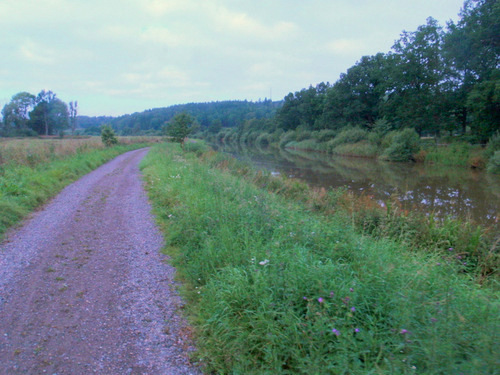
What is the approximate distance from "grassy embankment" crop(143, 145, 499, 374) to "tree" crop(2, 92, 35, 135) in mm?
69310

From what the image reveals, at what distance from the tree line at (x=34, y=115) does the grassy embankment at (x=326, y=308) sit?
6865 cm

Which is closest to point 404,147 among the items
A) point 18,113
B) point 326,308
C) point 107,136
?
point 107,136

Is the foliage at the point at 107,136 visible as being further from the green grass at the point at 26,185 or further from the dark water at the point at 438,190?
the dark water at the point at 438,190

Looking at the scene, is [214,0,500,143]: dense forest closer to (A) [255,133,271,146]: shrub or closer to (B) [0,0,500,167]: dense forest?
(B) [0,0,500,167]: dense forest

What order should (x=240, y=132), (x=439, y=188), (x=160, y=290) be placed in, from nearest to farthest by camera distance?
(x=160, y=290), (x=439, y=188), (x=240, y=132)

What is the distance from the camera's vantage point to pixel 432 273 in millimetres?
3596

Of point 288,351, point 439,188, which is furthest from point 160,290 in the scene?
point 439,188

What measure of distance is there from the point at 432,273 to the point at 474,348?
51.5 inches

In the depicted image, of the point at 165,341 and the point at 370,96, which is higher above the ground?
the point at 370,96

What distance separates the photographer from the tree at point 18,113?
6195cm

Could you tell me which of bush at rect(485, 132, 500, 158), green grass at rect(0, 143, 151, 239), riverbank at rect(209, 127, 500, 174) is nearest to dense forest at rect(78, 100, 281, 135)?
riverbank at rect(209, 127, 500, 174)

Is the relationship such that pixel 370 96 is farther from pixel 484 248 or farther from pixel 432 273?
pixel 432 273

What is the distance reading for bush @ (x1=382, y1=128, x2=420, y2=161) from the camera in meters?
34.0

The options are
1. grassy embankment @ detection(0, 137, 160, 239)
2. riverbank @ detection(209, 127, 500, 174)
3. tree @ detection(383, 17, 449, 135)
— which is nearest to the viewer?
grassy embankment @ detection(0, 137, 160, 239)
